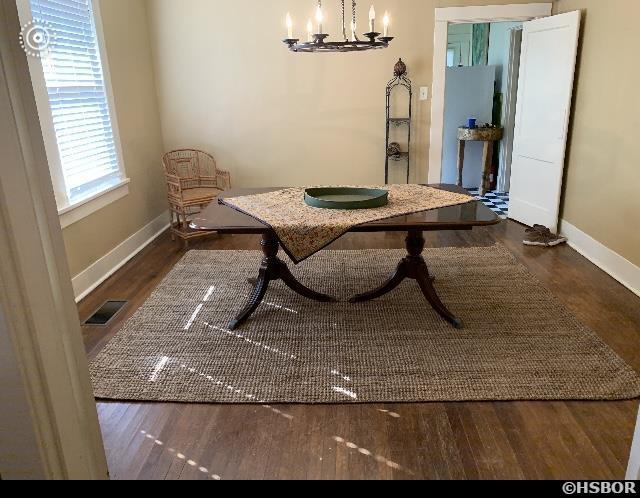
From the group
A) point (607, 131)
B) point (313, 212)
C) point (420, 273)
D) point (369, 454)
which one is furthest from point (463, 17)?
point (369, 454)

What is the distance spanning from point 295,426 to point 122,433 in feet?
2.30

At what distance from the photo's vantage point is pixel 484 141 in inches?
243

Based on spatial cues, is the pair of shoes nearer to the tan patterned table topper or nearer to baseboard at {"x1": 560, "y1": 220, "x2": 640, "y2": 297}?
baseboard at {"x1": 560, "y1": 220, "x2": 640, "y2": 297}

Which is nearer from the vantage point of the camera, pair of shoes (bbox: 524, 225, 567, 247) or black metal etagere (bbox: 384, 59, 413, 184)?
pair of shoes (bbox: 524, 225, 567, 247)

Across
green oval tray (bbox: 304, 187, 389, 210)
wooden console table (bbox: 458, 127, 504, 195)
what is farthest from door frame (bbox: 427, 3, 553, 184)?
green oval tray (bbox: 304, 187, 389, 210)

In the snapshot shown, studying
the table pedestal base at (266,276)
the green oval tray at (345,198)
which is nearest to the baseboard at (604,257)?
the green oval tray at (345,198)

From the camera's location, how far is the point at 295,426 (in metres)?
1.99

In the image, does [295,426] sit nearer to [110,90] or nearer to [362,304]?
[362,304]

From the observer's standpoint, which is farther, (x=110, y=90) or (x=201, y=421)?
(x=110, y=90)

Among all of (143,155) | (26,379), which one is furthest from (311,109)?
(26,379)

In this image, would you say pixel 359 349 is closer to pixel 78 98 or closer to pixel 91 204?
pixel 91 204

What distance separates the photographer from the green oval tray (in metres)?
2.61

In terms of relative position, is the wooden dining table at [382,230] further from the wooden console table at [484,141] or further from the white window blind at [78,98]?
the wooden console table at [484,141]

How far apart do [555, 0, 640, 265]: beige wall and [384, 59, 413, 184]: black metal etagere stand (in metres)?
1.42
